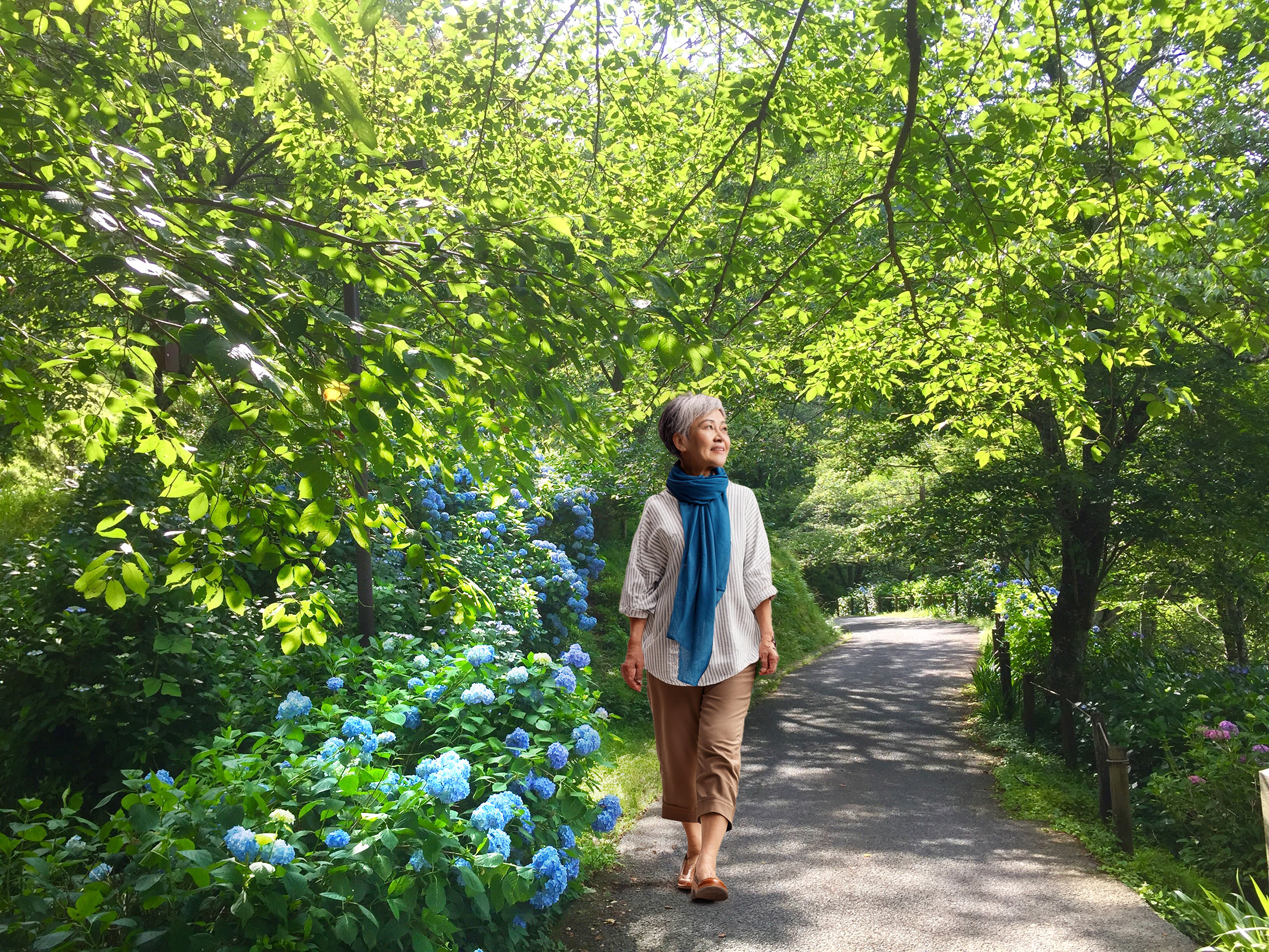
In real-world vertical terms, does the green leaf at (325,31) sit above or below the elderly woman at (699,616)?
above

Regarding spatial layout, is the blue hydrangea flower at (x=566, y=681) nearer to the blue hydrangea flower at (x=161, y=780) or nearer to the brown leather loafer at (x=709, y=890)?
the brown leather loafer at (x=709, y=890)

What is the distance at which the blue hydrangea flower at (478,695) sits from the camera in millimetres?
4098

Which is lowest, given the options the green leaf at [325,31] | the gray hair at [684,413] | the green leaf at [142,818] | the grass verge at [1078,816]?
the grass verge at [1078,816]

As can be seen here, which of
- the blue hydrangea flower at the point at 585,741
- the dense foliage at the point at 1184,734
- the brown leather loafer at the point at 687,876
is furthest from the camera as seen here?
the dense foliage at the point at 1184,734

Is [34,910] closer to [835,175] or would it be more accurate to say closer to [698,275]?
[698,275]

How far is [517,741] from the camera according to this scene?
162 inches

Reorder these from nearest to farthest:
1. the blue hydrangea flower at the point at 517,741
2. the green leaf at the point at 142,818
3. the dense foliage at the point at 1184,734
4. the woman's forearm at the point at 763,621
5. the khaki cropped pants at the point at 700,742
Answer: the green leaf at the point at 142,818 → the khaki cropped pants at the point at 700,742 → the woman's forearm at the point at 763,621 → the blue hydrangea flower at the point at 517,741 → the dense foliage at the point at 1184,734

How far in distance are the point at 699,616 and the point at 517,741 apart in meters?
1.37

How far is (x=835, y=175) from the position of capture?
10719mm

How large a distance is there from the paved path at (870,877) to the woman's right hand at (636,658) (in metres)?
1.75

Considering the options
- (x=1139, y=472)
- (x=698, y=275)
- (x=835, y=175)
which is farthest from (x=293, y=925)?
(x=835, y=175)

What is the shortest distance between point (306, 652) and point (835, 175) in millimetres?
8417

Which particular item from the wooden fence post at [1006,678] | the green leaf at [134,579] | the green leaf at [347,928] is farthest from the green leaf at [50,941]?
the wooden fence post at [1006,678]

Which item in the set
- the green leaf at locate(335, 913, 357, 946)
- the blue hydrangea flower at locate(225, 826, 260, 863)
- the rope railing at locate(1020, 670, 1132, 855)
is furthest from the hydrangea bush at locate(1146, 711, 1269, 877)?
the blue hydrangea flower at locate(225, 826, 260, 863)
